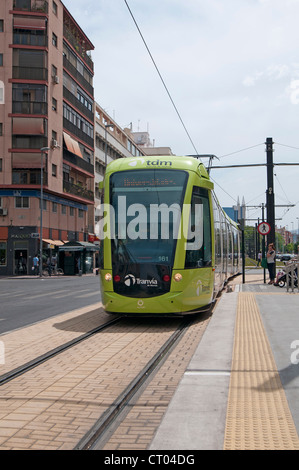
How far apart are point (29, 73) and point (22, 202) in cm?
1105

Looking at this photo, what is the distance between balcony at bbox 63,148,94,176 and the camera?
176 feet

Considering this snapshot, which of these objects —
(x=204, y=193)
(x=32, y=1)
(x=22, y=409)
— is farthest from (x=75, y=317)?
(x=32, y=1)

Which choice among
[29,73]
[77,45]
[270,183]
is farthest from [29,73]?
[270,183]

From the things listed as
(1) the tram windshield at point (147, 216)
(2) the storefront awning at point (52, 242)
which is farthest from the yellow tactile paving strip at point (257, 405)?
(2) the storefront awning at point (52, 242)

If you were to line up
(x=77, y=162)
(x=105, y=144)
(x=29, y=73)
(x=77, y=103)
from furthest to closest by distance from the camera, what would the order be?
(x=105, y=144), (x=77, y=103), (x=77, y=162), (x=29, y=73)

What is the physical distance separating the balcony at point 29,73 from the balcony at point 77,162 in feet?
25.3

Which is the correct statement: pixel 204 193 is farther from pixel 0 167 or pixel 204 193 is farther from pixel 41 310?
pixel 0 167

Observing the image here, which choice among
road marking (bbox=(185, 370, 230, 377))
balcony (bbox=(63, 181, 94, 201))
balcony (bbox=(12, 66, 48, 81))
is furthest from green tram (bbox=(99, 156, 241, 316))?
balcony (bbox=(63, 181, 94, 201))

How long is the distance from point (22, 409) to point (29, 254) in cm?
4344

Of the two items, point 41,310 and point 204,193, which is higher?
point 204,193

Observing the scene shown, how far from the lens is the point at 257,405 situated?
16.2ft

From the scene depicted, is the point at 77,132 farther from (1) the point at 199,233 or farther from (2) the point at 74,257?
(1) the point at 199,233

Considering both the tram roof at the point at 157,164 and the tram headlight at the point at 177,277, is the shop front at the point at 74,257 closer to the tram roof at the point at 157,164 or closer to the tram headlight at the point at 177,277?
A: the tram roof at the point at 157,164
